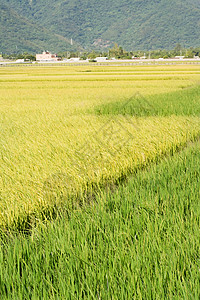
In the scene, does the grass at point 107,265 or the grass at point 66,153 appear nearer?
the grass at point 107,265

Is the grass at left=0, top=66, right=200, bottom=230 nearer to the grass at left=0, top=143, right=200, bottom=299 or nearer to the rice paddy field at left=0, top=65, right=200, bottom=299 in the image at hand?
the rice paddy field at left=0, top=65, right=200, bottom=299

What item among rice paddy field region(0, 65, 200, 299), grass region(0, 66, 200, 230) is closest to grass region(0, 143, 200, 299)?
rice paddy field region(0, 65, 200, 299)

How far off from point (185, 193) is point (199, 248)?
0.99m

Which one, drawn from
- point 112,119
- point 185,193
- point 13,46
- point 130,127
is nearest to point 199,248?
point 185,193

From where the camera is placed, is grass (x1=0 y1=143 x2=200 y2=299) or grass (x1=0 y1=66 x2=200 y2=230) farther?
grass (x1=0 y1=66 x2=200 y2=230)

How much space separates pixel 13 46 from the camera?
542ft

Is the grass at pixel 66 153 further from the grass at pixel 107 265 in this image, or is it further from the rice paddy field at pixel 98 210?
the grass at pixel 107 265

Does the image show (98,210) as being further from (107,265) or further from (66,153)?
(66,153)

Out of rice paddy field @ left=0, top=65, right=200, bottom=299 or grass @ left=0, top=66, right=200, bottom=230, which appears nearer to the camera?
rice paddy field @ left=0, top=65, right=200, bottom=299

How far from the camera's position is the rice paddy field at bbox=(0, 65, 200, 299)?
5.18 ft

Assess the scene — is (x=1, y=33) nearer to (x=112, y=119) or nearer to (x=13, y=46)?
(x=13, y=46)

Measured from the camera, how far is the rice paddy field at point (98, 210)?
158cm

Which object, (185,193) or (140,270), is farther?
(185,193)

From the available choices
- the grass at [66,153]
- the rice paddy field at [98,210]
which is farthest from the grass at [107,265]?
the grass at [66,153]
